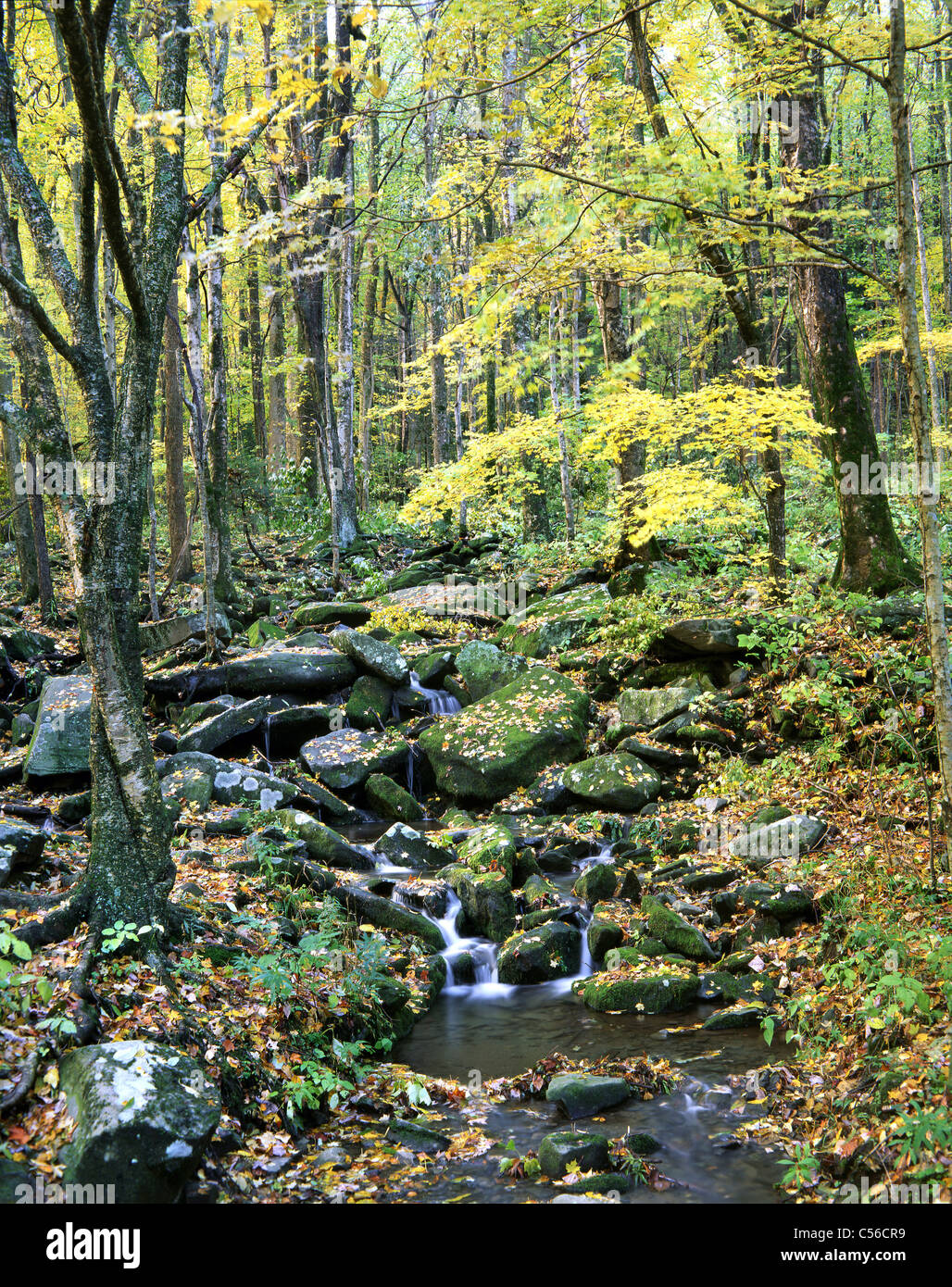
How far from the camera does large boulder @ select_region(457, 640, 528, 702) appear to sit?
1249cm

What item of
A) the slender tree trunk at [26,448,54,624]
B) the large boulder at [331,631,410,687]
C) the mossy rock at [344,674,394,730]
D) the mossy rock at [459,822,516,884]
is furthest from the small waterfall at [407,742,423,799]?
the slender tree trunk at [26,448,54,624]

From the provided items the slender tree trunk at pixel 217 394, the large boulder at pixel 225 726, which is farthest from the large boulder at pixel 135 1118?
the slender tree trunk at pixel 217 394

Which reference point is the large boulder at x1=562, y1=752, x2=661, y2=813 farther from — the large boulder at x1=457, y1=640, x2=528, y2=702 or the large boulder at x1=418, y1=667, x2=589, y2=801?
the large boulder at x1=457, y1=640, x2=528, y2=702

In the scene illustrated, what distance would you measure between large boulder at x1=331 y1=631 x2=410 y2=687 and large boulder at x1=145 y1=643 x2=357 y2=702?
0.36 m

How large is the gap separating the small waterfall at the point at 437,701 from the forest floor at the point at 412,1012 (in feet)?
17.4

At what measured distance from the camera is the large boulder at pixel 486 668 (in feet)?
41.0

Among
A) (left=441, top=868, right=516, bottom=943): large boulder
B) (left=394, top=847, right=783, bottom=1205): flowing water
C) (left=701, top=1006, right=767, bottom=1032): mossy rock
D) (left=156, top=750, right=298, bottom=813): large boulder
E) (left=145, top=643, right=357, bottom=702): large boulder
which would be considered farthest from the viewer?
(left=145, top=643, right=357, bottom=702): large boulder

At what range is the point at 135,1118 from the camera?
11.4 ft

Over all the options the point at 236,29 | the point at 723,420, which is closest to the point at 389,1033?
the point at 723,420

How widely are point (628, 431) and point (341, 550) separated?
32.9 feet

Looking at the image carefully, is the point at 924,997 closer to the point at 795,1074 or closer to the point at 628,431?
the point at 795,1074

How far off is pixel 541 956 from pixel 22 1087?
4270 mm

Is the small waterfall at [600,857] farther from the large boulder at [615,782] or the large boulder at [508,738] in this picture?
the large boulder at [508,738]
